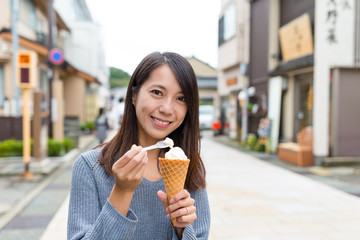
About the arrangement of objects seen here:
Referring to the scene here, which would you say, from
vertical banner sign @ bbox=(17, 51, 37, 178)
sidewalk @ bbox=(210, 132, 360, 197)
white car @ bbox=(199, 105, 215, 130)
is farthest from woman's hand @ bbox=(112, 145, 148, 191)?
white car @ bbox=(199, 105, 215, 130)

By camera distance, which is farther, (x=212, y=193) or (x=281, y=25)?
(x=281, y=25)

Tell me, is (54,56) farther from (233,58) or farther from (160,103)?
(233,58)

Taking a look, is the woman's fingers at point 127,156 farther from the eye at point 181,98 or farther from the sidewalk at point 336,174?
the sidewalk at point 336,174

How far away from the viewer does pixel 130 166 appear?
1203 mm

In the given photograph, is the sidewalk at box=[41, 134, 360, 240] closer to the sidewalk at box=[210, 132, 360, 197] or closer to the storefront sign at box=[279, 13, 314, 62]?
the sidewalk at box=[210, 132, 360, 197]

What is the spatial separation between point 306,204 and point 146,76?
4.94 m

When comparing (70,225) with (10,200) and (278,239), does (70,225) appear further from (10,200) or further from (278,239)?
(10,200)

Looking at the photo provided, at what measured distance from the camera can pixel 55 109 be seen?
10.5 metres

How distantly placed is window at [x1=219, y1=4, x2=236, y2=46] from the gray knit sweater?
54.4 feet

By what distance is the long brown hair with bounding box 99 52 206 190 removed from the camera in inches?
58.9

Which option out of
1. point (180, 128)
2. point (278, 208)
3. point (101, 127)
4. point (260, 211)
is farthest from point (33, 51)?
point (180, 128)

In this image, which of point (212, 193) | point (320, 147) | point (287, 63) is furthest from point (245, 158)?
point (212, 193)

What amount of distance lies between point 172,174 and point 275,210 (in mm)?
4262

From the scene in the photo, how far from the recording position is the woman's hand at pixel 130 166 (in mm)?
1191
